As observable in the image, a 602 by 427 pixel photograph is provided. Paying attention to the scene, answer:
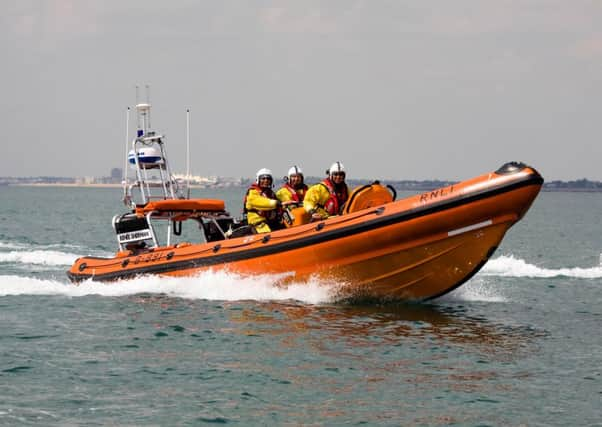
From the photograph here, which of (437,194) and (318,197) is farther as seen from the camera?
(318,197)

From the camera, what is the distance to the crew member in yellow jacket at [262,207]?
12.5 meters

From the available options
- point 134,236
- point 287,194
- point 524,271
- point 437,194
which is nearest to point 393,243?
point 437,194

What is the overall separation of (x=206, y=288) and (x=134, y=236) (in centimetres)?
201

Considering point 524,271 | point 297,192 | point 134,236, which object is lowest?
point 524,271

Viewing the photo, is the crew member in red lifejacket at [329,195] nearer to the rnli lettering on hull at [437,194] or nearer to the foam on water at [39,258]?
the rnli lettering on hull at [437,194]

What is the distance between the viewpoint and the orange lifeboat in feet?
35.1

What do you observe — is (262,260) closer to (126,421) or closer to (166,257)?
(166,257)

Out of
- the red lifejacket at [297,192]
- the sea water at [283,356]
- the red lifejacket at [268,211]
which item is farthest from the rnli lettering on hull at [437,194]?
the red lifejacket at [297,192]

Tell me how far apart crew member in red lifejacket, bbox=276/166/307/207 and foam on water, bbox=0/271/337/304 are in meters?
1.55

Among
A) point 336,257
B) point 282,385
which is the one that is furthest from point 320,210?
point 282,385

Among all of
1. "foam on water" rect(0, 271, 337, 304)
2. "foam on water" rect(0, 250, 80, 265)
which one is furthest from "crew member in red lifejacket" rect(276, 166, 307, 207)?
"foam on water" rect(0, 250, 80, 265)

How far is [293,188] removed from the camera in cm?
1333

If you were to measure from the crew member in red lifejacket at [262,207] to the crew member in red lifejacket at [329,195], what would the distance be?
1.68 feet

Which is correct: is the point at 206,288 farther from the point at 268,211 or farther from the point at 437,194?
the point at 437,194
